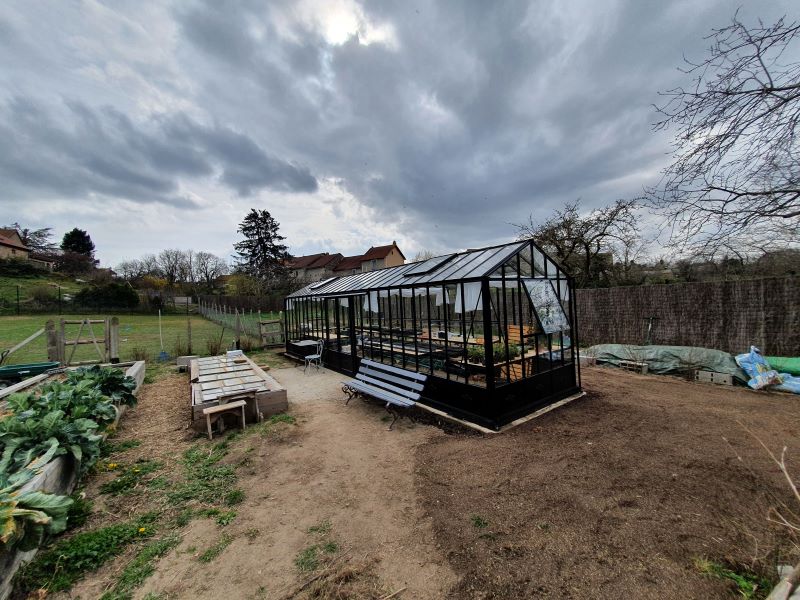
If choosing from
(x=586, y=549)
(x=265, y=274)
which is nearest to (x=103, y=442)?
(x=586, y=549)

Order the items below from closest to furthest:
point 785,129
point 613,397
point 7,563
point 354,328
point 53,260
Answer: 1. point 7,563
2. point 785,129
3. point 613,397
4. point 354,328
5. point 53,260

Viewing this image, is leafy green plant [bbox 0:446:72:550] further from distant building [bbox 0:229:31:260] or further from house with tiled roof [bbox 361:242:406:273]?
distant building [bbox 0:229:31:260]

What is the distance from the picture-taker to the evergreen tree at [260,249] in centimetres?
3866

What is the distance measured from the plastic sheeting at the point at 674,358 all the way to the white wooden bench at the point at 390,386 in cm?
619

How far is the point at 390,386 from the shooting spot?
6.19m

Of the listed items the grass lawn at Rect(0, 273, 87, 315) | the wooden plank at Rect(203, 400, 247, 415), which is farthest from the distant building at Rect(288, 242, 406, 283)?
the wooden plank at Rect(203, 400, 247, 415)

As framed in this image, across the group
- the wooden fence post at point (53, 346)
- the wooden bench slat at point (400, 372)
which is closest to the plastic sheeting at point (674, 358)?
the wooden bench slat at point (400, 372)

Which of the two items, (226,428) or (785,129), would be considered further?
(226,428)

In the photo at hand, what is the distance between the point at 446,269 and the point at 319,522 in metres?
4.75

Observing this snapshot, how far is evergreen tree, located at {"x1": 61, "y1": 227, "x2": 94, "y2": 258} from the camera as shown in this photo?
4350 centimetres

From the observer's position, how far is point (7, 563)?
234 cm

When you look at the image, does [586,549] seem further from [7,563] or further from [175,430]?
[175,430]

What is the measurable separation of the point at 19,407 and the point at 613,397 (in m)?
9.43

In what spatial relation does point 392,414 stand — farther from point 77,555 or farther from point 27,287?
point 27,287
